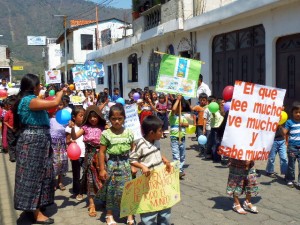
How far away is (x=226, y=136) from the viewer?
5.00 meters

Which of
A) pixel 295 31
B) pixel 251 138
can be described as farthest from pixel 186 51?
pixel 251 138

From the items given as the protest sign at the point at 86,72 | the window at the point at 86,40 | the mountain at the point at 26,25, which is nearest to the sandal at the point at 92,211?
the protest sign at the point at 86,72

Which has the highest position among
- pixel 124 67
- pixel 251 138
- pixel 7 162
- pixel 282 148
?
pixel 124 67

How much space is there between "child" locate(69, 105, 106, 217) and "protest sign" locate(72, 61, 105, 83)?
699 centimetres

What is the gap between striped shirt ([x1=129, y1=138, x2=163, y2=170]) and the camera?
421cm

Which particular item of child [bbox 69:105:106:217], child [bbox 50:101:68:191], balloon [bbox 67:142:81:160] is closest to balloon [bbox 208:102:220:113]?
child [bbox 50:101:68:191]

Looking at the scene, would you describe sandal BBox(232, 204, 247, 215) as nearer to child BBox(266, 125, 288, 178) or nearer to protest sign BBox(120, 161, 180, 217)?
protest sign BBox(120, 161, 180, 217)

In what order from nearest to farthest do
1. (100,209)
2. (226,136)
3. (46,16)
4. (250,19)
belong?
(226,136)
(100,209)
(250,19)
(46,16)

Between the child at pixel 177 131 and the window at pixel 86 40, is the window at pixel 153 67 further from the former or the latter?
the window at pixel 86 40

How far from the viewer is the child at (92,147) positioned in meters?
5.19

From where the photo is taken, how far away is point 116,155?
4.61 meters

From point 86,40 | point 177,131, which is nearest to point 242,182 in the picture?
point 177,131

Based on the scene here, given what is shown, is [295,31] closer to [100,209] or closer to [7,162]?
[100,209]

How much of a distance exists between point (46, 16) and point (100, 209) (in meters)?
136
